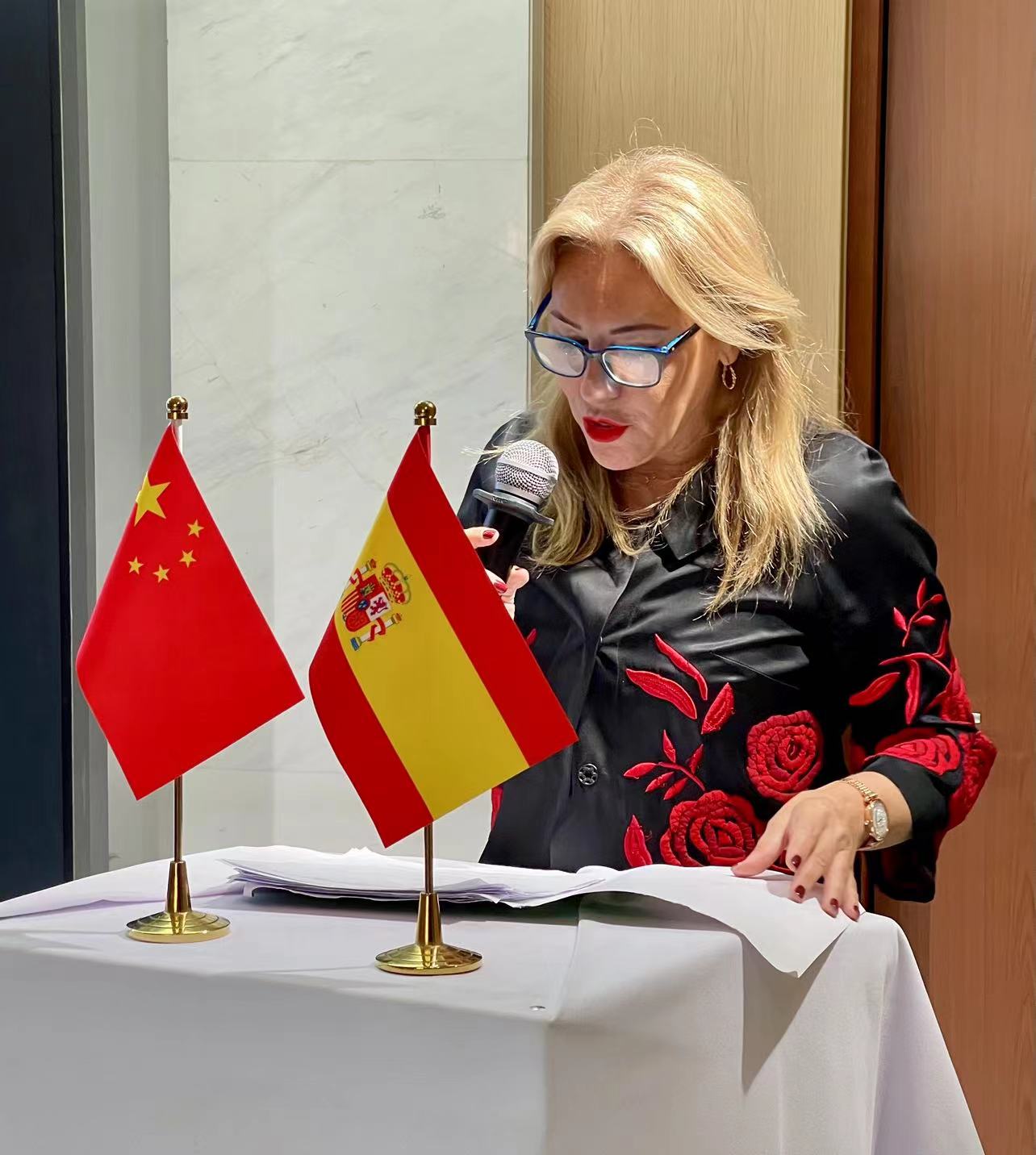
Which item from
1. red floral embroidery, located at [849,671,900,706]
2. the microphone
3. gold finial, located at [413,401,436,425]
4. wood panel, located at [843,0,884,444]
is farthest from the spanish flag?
wood panel, located at [843,0,884,444]

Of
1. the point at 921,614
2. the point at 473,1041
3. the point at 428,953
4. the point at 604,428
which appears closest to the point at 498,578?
the point at 604,428

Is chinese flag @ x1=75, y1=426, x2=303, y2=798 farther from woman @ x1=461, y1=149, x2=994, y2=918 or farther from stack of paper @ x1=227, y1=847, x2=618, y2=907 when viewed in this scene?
woman @ x1=461, y1=149, x2=994, y2=918

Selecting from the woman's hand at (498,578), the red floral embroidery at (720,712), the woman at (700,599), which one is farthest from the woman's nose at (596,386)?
the red floral embroidery at (720,712)

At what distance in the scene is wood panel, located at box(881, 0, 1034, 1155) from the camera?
2.48 meters

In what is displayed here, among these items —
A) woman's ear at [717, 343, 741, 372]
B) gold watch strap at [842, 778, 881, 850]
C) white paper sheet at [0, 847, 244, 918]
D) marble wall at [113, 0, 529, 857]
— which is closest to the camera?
white paper sheet at [0, 847, 244, 918]

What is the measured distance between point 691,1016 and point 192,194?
2.12 m

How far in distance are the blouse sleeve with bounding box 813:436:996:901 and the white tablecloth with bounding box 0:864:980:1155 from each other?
40cm

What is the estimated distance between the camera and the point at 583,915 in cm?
112

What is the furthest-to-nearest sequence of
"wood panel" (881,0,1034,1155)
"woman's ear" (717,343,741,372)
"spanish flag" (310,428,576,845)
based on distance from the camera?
"wood panel" (881,0,1034,1155), "woman's ear" (717,343,741,372), "spanish flag" (310,428,576,845)

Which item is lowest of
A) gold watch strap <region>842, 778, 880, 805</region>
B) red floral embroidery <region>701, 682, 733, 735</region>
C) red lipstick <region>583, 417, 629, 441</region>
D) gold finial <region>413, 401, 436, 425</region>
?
gold watch strap <region>842, 778, 880, 805</region>

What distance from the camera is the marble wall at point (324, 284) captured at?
102 inches

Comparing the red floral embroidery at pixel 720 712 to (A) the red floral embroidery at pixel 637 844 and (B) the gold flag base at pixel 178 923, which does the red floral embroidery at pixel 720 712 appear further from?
(B) the gold flag base at pixel 178 923

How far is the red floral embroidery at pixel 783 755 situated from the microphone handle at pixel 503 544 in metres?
0.34

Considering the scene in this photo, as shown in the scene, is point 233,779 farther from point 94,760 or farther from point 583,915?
point 583,915
